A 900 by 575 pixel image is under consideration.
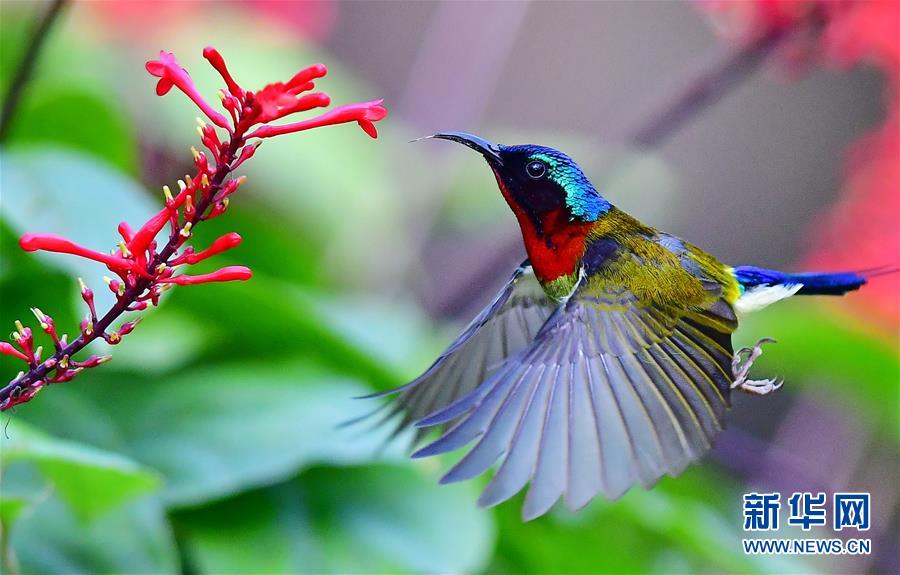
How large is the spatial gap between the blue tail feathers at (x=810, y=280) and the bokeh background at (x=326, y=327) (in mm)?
389

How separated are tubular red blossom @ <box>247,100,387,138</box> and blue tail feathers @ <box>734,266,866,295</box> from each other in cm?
64

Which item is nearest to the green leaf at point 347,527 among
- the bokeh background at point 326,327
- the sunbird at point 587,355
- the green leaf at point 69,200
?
the bokeh background at point 326,327

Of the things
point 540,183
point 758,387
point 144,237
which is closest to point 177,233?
point 144,237

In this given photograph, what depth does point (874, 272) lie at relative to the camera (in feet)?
3.48

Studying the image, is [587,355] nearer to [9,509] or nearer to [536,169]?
[536,169]

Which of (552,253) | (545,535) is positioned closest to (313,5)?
(545,535)

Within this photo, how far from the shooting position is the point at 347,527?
4.64ft

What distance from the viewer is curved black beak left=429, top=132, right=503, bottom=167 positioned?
0.89 metres

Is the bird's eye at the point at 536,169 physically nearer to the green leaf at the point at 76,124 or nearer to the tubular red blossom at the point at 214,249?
the tubular red blossom at the point at 214,249

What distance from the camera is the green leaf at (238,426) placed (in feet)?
4.32

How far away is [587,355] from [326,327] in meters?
0.51

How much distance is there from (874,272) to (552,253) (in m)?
0.33

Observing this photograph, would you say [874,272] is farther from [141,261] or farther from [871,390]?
[871,390]

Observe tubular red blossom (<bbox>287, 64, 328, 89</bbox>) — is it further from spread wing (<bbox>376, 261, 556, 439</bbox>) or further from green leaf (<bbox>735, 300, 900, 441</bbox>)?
green leaf (<bbox>735, 300, 900, 441</bbox>)
